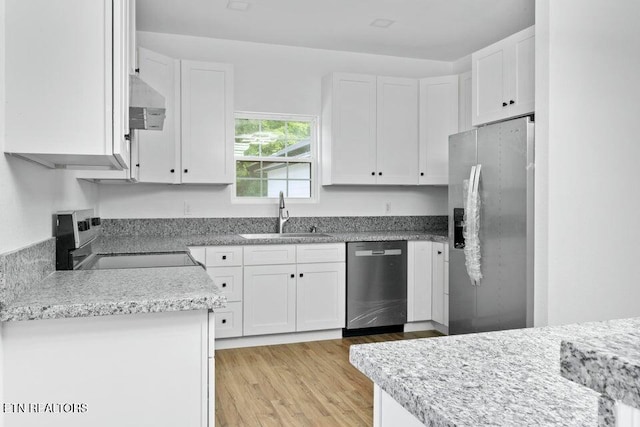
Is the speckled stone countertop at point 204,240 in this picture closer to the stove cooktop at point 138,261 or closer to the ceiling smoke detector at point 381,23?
the stove cooktop at point 138,261

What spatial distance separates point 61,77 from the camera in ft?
5.20

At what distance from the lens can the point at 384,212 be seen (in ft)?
16.3

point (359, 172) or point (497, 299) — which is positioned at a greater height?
point (359, 172)

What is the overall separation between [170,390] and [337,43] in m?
3.67

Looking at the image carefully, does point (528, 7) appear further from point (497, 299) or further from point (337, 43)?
point (497, 299)

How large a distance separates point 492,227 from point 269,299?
5.83 feet

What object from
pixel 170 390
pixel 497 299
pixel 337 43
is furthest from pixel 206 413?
pixel 337 43

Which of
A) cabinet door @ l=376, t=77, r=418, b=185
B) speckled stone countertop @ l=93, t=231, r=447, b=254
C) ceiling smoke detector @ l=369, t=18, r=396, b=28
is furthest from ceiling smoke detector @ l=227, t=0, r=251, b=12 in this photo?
speckled stone countertop @ l=93, t=231, r=447, b=254

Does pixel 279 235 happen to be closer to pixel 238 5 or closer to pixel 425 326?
pixel 425 326

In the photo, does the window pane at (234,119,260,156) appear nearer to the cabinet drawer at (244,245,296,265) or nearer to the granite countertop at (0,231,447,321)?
the cabinet drawer at (244,245,296,265)

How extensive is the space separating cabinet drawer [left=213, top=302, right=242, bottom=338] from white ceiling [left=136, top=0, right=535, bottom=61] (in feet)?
7.34

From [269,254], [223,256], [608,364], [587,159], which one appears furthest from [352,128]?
[608,364]

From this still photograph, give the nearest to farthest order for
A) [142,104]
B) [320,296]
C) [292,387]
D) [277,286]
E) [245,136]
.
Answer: [142,104], [292,387], [277,286], [320,296], [245,136]

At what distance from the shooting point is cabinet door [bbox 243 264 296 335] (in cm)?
395
